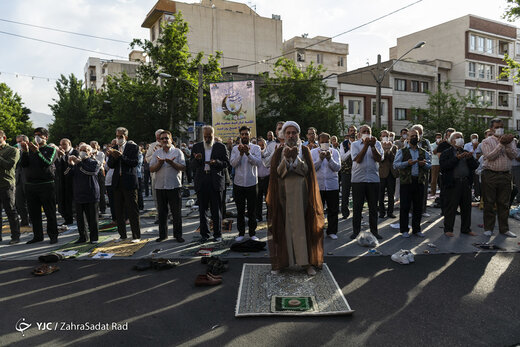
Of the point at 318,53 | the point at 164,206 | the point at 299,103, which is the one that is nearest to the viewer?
the point at 164,206

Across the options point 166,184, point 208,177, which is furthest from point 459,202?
point 166,184

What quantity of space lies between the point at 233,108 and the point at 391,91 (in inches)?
1064

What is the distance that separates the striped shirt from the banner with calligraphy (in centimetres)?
1126

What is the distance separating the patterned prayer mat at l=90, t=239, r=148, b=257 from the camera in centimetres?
645

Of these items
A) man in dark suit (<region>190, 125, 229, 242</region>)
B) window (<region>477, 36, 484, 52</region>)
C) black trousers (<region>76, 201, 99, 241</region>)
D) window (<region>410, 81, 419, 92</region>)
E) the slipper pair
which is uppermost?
window (<region>477, 36, 484, 52</region>)

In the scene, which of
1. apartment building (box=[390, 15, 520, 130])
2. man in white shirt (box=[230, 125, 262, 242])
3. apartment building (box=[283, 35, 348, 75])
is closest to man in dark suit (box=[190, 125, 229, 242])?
man in white shirt (box=[230, 125, 262, 242])

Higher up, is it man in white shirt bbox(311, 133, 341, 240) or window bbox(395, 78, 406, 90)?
window bbox(395, 78, 406, 90)

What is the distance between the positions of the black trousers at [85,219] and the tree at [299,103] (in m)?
23.8

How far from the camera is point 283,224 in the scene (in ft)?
17.1

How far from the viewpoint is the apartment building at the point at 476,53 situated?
4347cm

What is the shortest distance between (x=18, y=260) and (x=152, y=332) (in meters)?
3.91

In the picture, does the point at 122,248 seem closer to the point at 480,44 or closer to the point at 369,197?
the point at 369,197

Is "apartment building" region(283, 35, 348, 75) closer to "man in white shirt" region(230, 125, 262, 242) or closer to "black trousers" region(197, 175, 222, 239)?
"man in white shirt" region(230, 125, 262, 242)

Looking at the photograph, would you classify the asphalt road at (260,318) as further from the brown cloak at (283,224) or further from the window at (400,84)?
the window at (400,84)
